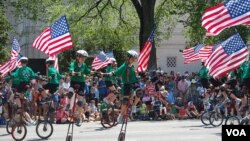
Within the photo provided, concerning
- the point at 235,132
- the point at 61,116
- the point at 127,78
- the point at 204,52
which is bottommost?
the point at 235,132

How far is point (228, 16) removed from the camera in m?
12.5

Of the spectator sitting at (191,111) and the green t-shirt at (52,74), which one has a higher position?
the green t-shirt at (52,74)

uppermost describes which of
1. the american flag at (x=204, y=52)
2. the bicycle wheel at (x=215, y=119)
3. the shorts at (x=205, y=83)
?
the american flag at (x=204, y=52)

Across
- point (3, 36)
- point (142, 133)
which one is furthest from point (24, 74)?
point (3, 36)

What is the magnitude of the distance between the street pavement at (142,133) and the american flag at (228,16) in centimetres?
354

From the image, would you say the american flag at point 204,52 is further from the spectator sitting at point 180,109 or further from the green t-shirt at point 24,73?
the green t-shirt at point 24,73

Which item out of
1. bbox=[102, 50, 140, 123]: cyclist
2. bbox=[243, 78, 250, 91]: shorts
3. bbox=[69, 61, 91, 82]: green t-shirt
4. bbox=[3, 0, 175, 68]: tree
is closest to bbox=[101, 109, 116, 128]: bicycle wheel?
bbox=[69, 61, 91, 82]: green t-shirt

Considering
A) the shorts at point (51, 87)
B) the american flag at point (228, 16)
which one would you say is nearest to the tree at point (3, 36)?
the shorts at point (51, 87)

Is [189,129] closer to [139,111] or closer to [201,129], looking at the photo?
[201,129]

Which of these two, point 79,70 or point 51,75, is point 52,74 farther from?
point 79,70

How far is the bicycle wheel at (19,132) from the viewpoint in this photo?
1444 cm

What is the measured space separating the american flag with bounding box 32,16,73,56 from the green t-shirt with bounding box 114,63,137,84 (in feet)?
5.98

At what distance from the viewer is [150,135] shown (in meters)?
16.1

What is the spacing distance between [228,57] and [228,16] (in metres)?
1.04
